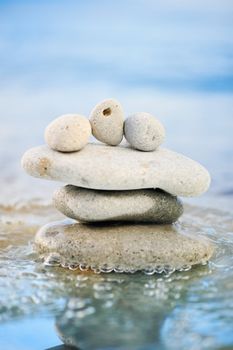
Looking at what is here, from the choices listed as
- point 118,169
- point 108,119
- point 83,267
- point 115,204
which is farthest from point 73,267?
point 108,119

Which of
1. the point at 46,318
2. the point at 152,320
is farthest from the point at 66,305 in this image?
the point at 152,320

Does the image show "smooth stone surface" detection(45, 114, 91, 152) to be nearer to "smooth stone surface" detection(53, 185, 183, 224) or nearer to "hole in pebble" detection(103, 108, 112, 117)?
"hole in pebble" detection(103, 108, 112, 117)

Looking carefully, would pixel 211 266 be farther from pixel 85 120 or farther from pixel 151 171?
pixel 85 120

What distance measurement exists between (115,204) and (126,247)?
0.30 metres

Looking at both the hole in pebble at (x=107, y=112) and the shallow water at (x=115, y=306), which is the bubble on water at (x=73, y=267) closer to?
the shallow water at (x=115, y=306)

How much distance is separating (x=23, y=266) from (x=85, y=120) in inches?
44.1

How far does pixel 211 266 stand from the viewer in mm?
4793

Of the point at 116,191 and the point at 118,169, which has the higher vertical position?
the point at 118,169

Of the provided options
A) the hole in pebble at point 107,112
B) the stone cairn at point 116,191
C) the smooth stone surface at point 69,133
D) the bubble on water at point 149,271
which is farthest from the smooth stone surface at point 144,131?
the bubble on water at point 149,271

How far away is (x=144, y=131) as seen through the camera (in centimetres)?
477

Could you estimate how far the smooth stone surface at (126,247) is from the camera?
4.61 metres

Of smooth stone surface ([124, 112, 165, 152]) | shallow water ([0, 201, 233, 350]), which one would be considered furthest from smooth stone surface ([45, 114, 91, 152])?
shallow water ([0, 201, 233, 350])

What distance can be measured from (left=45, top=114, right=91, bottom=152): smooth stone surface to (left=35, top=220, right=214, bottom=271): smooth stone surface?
60 centimetres

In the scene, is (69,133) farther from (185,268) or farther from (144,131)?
(185,268)
